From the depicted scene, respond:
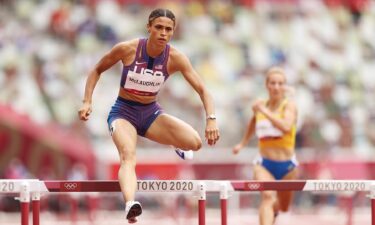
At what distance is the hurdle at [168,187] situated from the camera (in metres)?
8.70

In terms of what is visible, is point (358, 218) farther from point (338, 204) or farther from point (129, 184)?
point (129, 184)

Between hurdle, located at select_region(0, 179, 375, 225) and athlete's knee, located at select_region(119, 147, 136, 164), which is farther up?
athlete's knee, located at select_region(119, 147, 136, 164)

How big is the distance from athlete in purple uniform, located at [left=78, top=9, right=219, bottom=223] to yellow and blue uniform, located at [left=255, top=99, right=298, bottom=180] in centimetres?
234

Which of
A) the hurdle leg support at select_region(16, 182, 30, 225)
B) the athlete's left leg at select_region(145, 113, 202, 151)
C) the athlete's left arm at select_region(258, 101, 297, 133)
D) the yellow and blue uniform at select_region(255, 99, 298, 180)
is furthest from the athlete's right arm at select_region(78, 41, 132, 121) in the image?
the yellow and blue uniform at select_region(255, 99, 298, 180)

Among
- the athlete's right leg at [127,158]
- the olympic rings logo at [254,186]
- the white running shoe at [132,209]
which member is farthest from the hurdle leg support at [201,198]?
the white running shoe at [132,209]

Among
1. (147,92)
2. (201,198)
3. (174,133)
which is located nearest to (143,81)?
(147,92)

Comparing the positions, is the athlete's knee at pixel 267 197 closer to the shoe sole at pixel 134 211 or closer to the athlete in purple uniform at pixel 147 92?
the athlete in purple uniform at pixel 147 92

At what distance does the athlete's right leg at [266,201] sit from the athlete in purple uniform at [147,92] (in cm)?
207

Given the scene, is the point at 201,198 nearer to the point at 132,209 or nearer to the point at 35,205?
the point at 132,209

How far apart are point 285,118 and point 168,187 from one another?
8.96 ft

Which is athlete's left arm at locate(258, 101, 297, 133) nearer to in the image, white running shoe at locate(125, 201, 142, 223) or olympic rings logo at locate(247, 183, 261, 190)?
olympic rings logo at locate(247, 183, 261, 190)

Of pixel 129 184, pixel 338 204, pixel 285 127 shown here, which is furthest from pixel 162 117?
pixel 338 204

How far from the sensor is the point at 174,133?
9.05 metres

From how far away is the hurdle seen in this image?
870 cm
